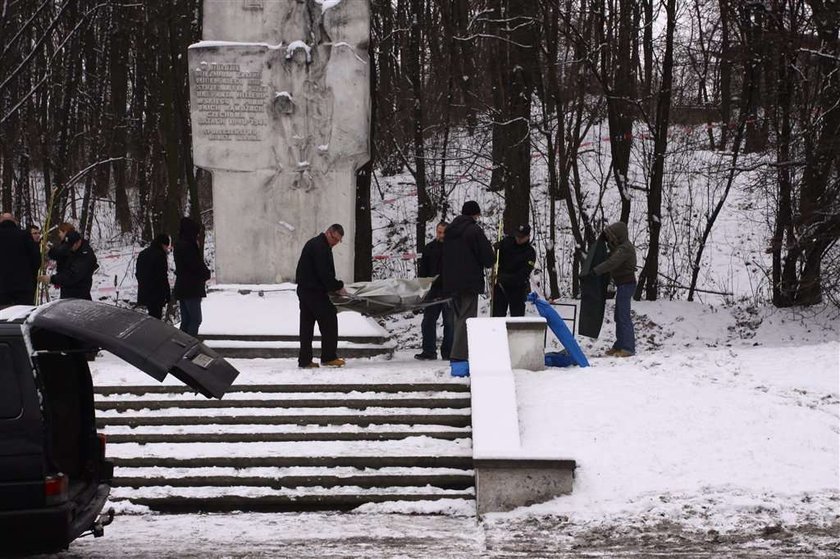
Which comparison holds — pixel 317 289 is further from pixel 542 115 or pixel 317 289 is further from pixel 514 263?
pixel 542 115

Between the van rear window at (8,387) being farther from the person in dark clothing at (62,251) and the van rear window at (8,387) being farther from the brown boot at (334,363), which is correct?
the person in dark clothing at (62,251)

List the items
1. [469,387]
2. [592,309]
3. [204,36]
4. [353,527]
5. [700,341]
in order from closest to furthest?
[353,527] → [469,387] → [592,309] → [204,36] → [700,341]

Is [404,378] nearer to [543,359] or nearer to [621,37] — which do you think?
[543,359]

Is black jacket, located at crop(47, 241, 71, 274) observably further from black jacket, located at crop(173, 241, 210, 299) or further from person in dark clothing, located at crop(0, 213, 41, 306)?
black jacket, located at crop(173, 241, 210, 299)

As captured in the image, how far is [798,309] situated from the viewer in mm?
18438

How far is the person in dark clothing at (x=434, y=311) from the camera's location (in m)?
13.9

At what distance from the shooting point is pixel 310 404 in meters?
10.8

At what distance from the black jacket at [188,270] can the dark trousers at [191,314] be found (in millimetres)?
81

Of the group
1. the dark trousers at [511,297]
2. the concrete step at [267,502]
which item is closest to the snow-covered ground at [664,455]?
the concrete step at [267,502]

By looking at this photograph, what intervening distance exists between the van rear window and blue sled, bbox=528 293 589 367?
259 inches

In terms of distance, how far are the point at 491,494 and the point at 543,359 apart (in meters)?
3.18

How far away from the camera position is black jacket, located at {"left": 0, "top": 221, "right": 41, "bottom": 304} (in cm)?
1341

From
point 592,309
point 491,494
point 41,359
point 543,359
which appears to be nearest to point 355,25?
point 592,309

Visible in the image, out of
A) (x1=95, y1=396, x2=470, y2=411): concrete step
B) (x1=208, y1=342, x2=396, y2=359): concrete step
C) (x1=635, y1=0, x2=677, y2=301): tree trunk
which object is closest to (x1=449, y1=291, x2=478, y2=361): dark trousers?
(x1=95, y1=396, x2=470, y2=411): concrete step
